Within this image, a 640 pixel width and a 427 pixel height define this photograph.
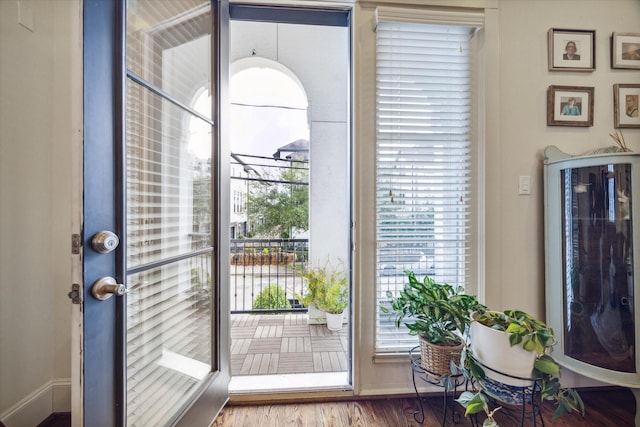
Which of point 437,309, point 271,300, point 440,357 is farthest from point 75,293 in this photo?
point 271,300

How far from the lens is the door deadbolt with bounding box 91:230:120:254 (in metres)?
0.81

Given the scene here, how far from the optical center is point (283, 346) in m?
2.27

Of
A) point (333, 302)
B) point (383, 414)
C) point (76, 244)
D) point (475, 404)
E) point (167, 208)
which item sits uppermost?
point (167, 208)

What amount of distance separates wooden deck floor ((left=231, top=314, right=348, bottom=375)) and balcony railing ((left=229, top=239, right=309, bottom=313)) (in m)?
0.27

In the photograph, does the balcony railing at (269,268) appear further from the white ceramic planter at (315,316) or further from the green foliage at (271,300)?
the white ceramic planter at (315,316)

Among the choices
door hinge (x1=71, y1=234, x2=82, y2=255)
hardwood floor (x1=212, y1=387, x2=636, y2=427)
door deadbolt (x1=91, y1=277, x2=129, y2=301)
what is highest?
door hinge (x1=71, y1=234, x2=82, y2=255)

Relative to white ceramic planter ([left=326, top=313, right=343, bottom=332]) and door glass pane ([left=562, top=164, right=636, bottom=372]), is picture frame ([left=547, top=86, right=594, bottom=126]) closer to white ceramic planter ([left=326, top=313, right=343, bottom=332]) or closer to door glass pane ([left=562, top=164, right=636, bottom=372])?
door glass pane ([left=562, top=164, right=636, bottom=372])

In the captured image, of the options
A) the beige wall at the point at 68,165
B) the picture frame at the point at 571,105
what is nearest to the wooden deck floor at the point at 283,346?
the beige wall at the point at 68,165

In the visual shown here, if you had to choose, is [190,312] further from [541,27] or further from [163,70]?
[541,27]

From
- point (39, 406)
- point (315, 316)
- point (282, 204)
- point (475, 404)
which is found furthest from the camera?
point (282, 204)

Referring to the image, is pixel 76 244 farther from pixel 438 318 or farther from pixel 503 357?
pixel 503 357

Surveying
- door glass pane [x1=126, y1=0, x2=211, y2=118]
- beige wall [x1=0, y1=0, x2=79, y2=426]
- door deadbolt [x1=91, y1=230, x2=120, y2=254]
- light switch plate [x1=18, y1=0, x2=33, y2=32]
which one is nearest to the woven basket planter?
door deadbolt [x1=91, y1=230, x2=120, y2=254]

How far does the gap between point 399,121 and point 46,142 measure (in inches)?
76.6

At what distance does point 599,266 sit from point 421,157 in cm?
111
